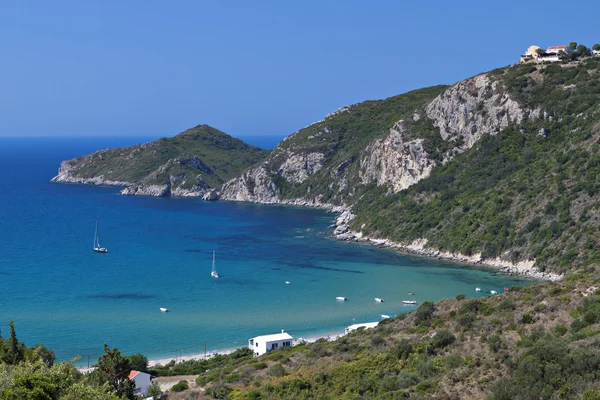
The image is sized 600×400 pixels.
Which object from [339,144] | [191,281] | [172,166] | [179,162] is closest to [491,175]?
[191,281]

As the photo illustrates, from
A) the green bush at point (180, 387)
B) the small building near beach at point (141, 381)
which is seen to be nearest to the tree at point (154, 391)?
the green bush at point (180, 387)

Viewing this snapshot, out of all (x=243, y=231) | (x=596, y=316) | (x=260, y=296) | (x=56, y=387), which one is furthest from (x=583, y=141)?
(x=56, y=387)

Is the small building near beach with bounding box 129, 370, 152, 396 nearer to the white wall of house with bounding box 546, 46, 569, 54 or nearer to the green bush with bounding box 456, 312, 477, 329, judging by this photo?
the green bush with bounding box 456, 312, 477, 329

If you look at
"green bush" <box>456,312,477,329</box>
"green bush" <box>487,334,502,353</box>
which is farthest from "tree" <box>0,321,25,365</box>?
"green bush" <box>487,334,502,353</box>

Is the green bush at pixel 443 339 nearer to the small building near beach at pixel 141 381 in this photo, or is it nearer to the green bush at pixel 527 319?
the green bush at pixel 527 319

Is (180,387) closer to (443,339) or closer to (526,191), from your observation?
(443,339)
